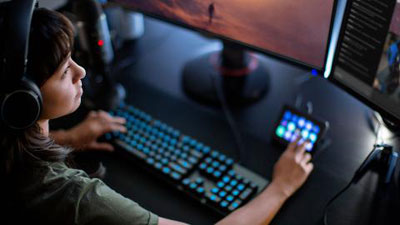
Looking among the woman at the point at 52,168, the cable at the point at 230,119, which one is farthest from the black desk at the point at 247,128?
the woman at the point at 52,168

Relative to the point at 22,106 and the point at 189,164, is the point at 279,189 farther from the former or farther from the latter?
the point at 22,106

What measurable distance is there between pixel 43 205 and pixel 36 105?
172 mm

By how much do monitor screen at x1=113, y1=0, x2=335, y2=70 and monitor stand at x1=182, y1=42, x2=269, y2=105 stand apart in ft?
0.35

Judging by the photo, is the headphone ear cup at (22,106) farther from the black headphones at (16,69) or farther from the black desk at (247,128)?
the black desk at (247,128)

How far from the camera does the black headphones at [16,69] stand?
677 millimetres

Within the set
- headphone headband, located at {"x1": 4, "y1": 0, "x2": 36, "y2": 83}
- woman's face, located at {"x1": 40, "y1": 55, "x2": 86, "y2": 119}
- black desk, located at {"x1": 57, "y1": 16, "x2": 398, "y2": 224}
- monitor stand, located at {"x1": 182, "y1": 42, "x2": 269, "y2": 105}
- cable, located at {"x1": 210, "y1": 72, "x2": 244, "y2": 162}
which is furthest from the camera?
monitor stand, located at {"x1": 182, "y1": 42, "x2": 269, "y2": 105}

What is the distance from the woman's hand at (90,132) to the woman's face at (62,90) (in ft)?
0.73

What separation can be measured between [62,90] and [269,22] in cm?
48

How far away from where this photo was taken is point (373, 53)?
901mm

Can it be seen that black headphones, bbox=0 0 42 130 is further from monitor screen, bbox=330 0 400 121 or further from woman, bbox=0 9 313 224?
monitor screen, bbox=330 0 400 121

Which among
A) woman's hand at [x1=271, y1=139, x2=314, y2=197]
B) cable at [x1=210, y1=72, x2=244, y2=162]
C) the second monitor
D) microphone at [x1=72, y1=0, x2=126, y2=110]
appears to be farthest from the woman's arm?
microphone at [x1=72, y1=0, x2=126, y2=110]

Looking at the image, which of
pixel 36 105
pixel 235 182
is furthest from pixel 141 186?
pixel 36 105

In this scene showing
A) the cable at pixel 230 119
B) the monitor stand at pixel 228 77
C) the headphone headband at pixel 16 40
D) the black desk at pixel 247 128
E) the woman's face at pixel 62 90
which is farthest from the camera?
the monitor stand at pixel 228 77

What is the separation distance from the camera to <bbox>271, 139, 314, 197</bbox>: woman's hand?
945mm
